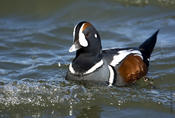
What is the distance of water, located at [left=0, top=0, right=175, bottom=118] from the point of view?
7453mm

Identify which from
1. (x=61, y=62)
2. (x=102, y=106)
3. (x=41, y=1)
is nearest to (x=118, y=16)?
(x=41, y=1)

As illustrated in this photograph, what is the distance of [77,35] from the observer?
26.3 ft

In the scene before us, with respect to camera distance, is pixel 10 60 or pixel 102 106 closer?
pixel 102 106

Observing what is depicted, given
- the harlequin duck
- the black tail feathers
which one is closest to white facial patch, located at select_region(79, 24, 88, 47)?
the harlequin duck

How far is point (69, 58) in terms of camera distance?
1030cm

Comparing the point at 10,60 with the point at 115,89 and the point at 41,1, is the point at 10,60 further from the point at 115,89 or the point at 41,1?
the point at 41,1

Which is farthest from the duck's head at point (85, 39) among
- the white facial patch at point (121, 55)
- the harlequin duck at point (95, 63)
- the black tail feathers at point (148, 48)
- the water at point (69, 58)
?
the black tail feathers at point (148, 48)

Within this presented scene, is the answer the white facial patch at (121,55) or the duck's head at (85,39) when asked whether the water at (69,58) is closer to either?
the white facial patch at (121,55)

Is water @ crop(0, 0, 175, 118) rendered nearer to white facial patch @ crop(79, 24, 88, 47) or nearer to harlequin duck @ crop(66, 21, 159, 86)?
harlequin duck @ crop(66, 21, 159, 86)

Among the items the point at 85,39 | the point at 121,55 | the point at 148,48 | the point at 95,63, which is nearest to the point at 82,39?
the point at 85,39

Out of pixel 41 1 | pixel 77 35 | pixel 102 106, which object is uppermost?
pixel 41 1

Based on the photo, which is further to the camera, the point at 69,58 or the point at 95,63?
the point at 69,58

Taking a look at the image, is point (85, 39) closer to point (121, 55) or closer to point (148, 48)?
point (121, 55)

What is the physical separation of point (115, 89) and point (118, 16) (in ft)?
16.4
